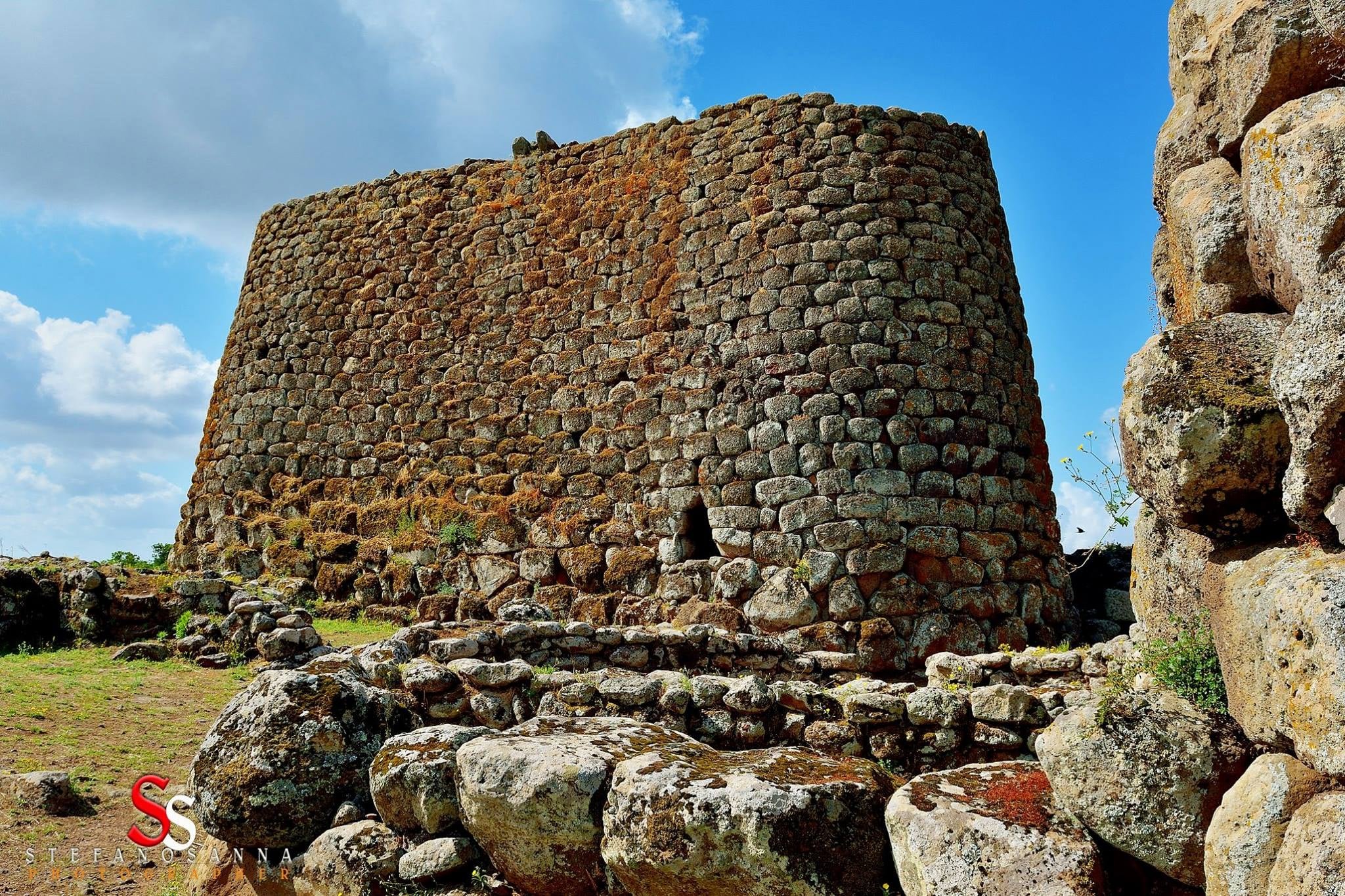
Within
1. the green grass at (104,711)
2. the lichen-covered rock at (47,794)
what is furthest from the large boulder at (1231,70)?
the green grass at (104,711)

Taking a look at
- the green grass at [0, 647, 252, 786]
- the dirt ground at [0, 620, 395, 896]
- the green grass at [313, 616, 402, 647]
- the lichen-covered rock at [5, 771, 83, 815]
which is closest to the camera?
the dirt ground at [0, 620, 395, 896]

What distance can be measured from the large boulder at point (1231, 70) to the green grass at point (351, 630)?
7.76m

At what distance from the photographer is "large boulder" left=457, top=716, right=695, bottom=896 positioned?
3826mm

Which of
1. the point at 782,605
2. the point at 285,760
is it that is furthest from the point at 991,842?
the point at 782,605

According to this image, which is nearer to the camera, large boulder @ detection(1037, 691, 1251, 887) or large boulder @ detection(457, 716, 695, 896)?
large boulder @ detection(1037, 691, 1251, 887)

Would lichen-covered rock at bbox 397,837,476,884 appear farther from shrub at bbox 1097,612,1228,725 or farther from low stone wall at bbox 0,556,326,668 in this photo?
low stone wall at bbox 0,556,326,668

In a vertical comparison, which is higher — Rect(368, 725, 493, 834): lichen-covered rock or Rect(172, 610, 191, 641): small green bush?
Rect(172, 610, 191, 641): small green bush

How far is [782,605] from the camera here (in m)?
8.30

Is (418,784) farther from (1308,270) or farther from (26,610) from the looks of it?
(26,610)

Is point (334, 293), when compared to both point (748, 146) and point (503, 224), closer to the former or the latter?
point (503, 224)

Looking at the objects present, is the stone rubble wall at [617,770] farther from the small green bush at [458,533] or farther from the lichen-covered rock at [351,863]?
the small green bush at [458,533]

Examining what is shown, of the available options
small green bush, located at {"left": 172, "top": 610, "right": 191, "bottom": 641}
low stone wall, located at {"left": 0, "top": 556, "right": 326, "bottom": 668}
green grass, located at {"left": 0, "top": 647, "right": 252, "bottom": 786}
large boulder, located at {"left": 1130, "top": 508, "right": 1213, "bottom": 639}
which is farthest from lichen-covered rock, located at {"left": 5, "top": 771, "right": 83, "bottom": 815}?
large boulder, located at {"left": 1130, "top": 508, "right": 1213, "bottom": 639}

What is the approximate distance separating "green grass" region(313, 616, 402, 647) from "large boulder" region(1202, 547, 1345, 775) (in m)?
7.79

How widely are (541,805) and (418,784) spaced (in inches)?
31.0
